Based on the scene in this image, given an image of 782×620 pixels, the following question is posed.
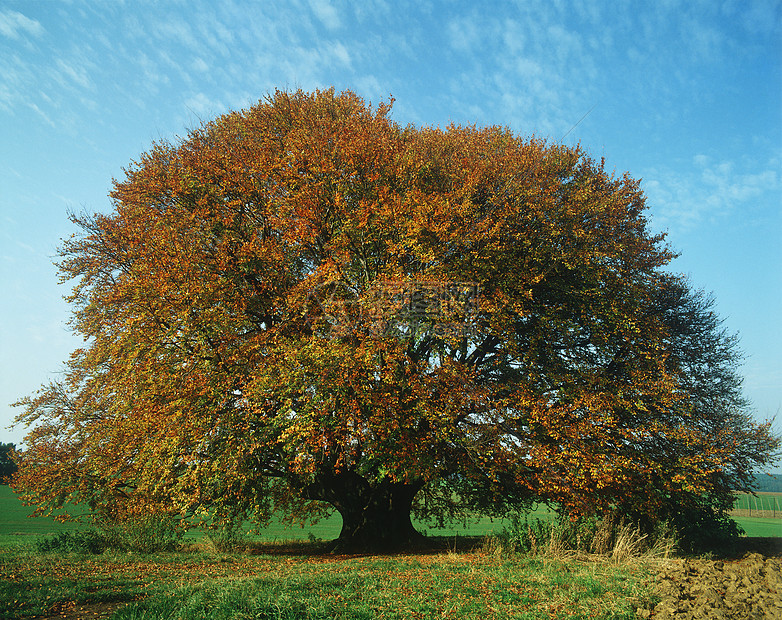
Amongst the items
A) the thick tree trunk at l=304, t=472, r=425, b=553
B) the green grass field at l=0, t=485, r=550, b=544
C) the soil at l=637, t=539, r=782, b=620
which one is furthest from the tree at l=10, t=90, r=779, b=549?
the green grass field at l=0, t=485, r=550, b=544

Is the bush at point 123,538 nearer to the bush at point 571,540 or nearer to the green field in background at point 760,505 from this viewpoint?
the bush at point 571,540

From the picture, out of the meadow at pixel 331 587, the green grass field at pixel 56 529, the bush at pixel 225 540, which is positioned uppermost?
the meadow at pixel 331 587

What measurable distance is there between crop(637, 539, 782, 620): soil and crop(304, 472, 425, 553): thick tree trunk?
34.3 ft

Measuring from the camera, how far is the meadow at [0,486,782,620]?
6.88m

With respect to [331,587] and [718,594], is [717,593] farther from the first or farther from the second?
[331,587]

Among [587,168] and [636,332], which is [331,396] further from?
[587,168]

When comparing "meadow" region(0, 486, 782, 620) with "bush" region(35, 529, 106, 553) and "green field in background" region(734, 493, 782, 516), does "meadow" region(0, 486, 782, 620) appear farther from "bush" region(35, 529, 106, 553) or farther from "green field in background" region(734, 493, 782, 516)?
"green field in background" region(734, 493, 782, 516)

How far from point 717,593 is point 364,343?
9.10 meters

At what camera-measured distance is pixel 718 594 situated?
282 inches

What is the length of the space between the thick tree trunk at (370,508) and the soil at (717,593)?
10461 millimetres

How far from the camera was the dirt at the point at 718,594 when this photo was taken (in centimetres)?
673

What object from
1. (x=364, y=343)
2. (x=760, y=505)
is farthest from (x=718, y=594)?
(x=760, y=505)

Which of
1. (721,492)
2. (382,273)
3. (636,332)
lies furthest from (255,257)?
(721,492)

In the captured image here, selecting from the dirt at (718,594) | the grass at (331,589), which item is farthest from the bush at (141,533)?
the dirt at (718,594)
